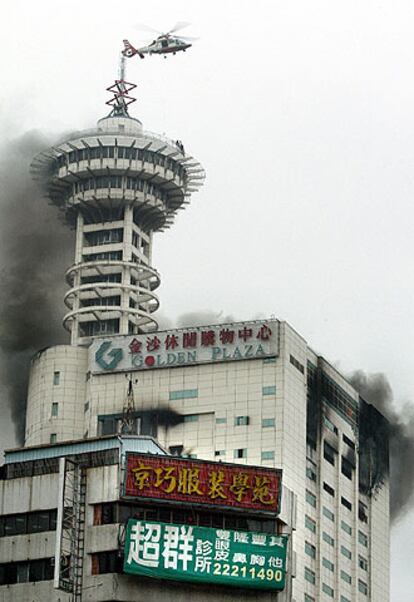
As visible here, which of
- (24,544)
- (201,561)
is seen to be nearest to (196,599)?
(201,561)

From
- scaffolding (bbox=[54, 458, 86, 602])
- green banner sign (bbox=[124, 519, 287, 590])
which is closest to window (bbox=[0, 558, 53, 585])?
scaffolding (bbox=[54, 458, 86, 602])

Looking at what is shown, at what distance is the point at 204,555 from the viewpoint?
16400 centimetres

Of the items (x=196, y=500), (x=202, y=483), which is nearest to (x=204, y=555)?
(x=196, y=500)

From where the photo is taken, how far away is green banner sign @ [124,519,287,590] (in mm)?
160250

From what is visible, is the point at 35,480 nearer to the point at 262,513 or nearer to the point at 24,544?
the point at 24,544

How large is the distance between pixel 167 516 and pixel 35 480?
1330 cm

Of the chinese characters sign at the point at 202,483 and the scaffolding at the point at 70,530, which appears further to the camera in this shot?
the chinese characters sign at the point at 202,483

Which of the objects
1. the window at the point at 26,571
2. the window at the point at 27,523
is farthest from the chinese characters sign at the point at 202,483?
the window at the point at 26,571

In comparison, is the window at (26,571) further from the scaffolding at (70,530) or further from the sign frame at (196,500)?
the sign frame at (196,500)

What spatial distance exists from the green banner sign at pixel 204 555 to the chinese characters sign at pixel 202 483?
302 centimetres

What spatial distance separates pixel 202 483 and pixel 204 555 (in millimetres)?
7669

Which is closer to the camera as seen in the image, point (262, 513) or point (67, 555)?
point (67, 555)

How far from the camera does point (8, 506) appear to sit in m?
162

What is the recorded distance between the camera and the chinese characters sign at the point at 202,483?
163625 mm
